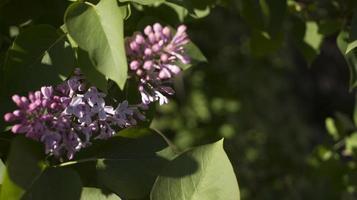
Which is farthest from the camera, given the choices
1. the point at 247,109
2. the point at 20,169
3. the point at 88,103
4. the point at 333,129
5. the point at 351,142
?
the point at 247,109

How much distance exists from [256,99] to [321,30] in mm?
2701

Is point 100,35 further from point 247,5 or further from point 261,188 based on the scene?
point 261,188

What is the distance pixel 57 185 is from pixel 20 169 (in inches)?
3.9

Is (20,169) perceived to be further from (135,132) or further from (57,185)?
(135,132)

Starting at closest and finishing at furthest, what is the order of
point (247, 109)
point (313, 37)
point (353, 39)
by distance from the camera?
point (353, 39), point (313, 37), point (247, 109)

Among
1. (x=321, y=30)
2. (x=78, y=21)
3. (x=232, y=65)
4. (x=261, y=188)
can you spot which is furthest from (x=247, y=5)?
(x=232, y=65)

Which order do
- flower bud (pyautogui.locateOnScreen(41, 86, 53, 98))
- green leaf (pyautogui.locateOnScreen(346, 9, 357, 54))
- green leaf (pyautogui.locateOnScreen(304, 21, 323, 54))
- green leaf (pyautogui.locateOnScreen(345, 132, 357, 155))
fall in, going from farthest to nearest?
green leaf (pyautogui.locateOnScreen(345, 132, 357, 155))
green leaf (pyautogui.locateOnScreen(304, 21, 323, 54))
green leaf (pyautogui.locateOnScreen(346, 9, 357, 54))
flower bud (pyautogui.locateOnScreen(41, 86, 53, 98))

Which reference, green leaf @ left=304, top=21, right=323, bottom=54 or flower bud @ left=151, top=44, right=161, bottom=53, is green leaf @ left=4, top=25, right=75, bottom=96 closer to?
flower bud @ left=151, top=44, right=161, bottom=53

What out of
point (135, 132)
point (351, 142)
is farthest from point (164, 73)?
point (351, 142)

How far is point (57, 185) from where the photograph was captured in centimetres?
89

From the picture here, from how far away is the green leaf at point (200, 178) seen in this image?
3.00 feet

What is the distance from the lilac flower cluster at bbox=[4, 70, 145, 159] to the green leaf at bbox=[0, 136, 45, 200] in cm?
3

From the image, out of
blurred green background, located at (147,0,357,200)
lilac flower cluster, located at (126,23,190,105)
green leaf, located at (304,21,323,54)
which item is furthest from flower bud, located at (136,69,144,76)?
blurred green background, located at (147,0,357,200)

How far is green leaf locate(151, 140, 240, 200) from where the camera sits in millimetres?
915
